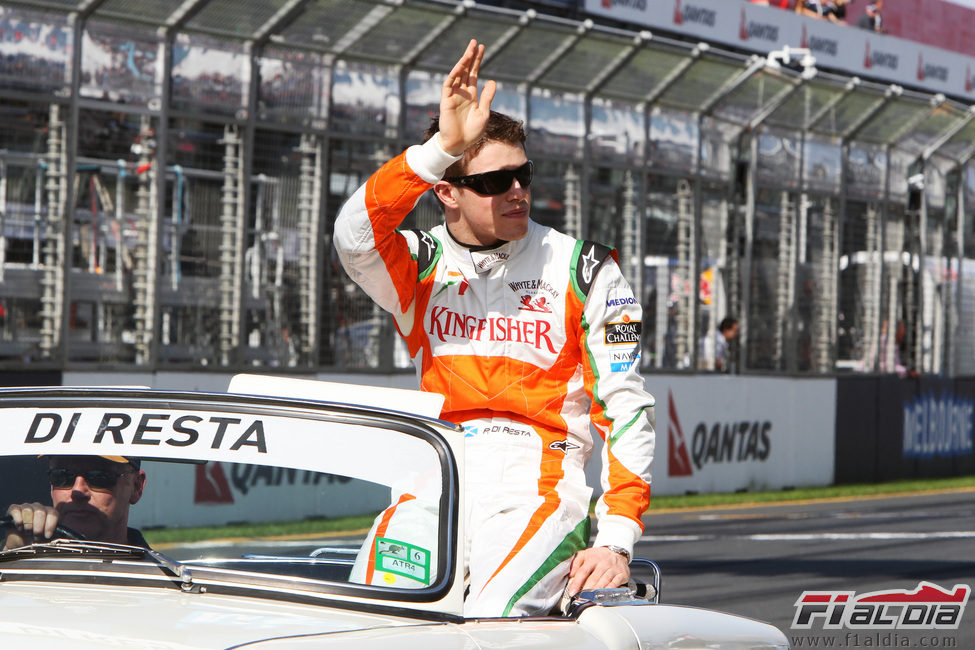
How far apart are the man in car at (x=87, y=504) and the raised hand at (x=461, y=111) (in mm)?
1112

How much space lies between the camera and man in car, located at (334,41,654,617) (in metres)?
3.36

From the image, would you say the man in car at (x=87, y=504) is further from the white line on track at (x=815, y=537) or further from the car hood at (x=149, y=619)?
the white line on track at (x=815, y=537)

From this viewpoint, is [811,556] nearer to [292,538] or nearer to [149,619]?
[292,538]

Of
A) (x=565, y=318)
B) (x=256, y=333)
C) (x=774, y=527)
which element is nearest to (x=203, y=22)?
(x=256, y=333)

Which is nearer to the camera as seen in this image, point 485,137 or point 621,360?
point 621,360

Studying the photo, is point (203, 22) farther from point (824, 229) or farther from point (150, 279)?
point (824, 229)

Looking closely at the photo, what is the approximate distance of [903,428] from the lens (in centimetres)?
1905

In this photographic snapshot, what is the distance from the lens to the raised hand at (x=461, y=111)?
3.46m

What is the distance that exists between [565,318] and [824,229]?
14784 mm

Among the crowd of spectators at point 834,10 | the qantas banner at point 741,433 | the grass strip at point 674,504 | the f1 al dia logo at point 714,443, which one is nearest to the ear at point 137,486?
the grass strip at point 674,504

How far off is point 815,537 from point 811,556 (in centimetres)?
144

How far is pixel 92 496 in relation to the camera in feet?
9.78

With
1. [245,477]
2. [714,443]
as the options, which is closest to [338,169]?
[714,443]

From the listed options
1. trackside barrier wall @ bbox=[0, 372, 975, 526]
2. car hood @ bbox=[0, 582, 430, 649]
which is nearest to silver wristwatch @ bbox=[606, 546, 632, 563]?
car hood @ bbox=[0, 582, 430, 649]
